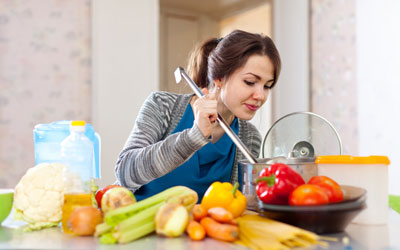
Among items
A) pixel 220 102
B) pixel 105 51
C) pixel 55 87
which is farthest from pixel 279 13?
pixel 220 102

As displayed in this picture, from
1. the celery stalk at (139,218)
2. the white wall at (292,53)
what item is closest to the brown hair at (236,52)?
the celery stalk at (139,218)

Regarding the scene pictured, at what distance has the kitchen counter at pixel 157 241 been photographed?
31.4 inches

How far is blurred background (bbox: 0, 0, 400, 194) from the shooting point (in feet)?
9.89

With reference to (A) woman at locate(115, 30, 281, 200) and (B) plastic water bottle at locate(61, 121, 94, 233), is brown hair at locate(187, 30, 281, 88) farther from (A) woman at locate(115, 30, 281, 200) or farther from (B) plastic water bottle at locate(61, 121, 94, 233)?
(B) plastic water bottle at locate(61, 121, 94, 233)

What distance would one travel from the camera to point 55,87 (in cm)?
320

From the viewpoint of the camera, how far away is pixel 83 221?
869 mm

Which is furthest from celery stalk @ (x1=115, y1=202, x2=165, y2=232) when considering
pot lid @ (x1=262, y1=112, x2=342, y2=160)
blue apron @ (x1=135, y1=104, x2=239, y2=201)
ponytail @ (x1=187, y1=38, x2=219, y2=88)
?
ponytail @ (x1=187, y1=38, x2=219, y2=88)

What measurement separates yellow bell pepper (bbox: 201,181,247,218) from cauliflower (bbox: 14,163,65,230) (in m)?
0.34

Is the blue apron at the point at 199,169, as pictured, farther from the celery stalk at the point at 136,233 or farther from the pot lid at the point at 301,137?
the celery stalk at the point at 136,233

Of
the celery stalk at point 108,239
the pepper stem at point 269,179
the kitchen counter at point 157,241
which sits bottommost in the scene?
the kitchen counter at point 157,241

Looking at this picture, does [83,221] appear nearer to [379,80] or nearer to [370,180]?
[370,180]

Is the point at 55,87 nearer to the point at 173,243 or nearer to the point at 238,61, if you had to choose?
the point at 238,61

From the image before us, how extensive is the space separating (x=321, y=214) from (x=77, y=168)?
0.55 metres

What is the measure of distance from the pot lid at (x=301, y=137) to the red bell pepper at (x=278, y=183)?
542 millimetres
